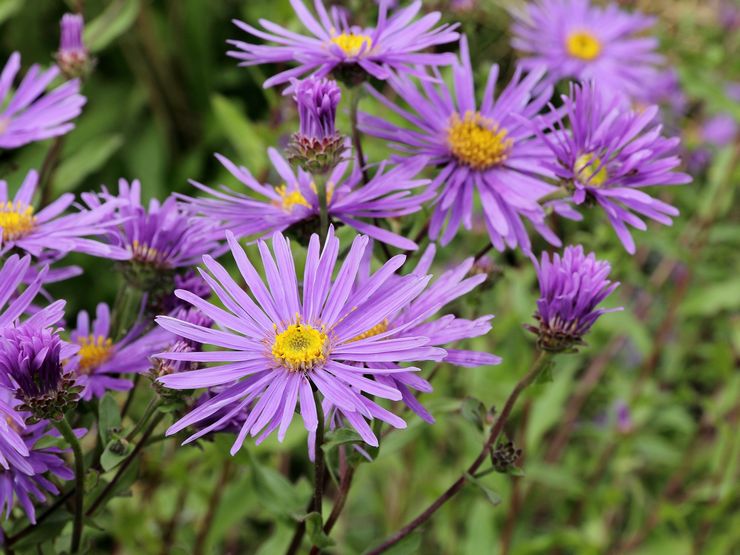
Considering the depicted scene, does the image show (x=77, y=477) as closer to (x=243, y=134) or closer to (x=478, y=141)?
(x=478, y=141)

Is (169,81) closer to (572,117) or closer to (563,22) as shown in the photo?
(563,22)

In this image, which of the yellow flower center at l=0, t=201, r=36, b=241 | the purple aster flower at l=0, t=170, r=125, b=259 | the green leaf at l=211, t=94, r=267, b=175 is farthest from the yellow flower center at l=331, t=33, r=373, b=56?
the green leaf at l=211, t=94, r=267, b=175

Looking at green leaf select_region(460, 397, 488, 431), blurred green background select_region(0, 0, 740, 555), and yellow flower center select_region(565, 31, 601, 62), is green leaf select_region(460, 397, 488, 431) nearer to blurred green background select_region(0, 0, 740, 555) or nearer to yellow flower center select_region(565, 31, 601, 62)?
blurred green background select_region(0, 0, 740, 555)

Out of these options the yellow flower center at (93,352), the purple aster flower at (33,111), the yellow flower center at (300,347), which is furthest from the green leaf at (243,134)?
the yellow flower center at (300,347)

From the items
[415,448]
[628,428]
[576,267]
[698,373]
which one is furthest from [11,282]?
[698,373]

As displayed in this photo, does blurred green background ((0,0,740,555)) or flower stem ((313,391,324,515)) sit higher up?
blurred green background ((0,0,740,555))
